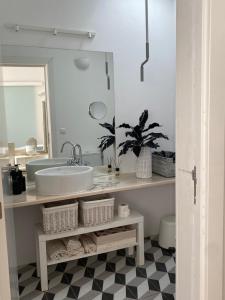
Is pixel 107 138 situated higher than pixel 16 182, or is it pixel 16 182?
pixel 107 138

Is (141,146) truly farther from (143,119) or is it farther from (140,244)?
(140,244)

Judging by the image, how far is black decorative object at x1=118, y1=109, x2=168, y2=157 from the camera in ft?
7.87

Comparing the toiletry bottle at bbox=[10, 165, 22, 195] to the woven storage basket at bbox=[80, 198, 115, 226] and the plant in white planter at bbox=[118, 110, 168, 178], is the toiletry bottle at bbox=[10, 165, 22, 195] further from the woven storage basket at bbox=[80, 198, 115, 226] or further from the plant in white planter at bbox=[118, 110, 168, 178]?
the plant in white planter at bbox=[118, 110, 168, 178]

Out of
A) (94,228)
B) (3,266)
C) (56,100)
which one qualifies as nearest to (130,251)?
(94,228)

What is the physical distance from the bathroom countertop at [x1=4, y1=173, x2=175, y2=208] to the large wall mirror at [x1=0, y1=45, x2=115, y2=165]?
0.24 meters

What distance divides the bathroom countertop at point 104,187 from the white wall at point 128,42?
27cm

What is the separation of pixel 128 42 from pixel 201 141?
1778 millimetres

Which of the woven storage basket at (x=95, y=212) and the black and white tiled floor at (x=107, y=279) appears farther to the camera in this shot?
the woven storage basket at (x=95, y=212)

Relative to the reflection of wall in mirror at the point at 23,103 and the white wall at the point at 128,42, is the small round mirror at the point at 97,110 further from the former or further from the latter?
the reflection of wall in mirror at the point at 23,103

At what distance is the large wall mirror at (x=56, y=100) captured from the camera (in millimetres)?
2187

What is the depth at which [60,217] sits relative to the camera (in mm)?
2035

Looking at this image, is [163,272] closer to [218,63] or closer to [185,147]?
[185,147]

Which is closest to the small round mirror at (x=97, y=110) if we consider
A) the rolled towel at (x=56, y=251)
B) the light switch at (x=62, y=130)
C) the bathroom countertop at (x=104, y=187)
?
the light switch at (x=62, y=130)

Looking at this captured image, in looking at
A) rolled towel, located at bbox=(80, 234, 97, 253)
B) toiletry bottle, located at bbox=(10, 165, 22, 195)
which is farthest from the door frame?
rolled towel, located at bbox=(80, 234, 97, 253)
